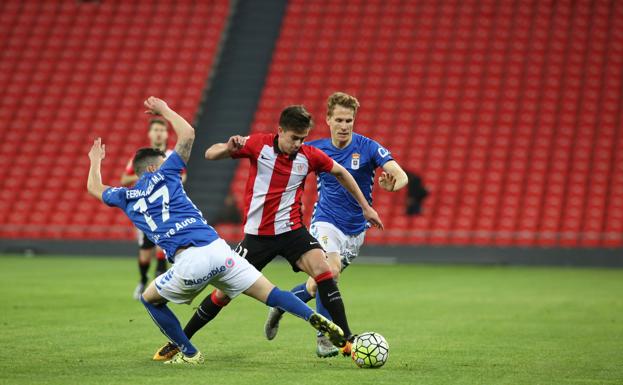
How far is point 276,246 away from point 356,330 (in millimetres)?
2267

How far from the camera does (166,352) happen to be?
7137 mm

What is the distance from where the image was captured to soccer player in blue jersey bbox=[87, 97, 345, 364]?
21.7 ft

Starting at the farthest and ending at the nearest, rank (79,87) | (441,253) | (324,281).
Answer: (79,87) → (441,253) → (324,281)

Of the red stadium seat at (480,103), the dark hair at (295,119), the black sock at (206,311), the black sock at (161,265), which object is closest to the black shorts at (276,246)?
the black sock at (206,311)

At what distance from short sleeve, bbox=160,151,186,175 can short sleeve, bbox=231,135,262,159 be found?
468 millimetres

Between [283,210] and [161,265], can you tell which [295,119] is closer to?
[283,210]

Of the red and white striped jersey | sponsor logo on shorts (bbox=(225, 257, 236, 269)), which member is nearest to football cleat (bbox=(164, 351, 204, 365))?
sponsor logo on shorts (bbox=(225, 257, 236, 269))

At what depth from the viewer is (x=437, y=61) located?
25.5m

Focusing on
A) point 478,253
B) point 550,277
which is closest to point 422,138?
point 478,253

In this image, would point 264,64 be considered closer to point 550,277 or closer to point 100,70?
point 100,70

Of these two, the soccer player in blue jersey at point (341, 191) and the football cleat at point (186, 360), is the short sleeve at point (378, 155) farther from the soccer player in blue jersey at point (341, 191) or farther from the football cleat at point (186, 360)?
the football cleat at point (186, 360)

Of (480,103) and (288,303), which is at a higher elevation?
(480,103)

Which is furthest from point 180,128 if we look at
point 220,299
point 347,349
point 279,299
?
point 347,349

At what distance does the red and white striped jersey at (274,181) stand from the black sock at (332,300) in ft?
1.54
